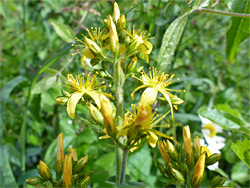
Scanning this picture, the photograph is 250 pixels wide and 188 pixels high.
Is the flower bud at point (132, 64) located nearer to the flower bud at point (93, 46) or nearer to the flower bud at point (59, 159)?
the flower bud at point (93, 46)

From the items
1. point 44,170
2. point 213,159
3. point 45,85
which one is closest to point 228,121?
point 213,159

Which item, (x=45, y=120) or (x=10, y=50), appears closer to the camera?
(x=45, y=120)

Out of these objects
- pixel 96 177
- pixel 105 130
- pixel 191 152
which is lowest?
pixel 96 177

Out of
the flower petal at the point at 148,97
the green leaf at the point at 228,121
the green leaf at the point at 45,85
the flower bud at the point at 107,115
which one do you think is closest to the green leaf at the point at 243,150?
the green leaf at the point at 228,121

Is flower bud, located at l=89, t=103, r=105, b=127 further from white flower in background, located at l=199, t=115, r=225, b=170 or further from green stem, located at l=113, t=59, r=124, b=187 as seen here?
white flower in background, located at l=199, t=115, r=225, b=170

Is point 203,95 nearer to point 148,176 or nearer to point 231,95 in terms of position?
point 231,95

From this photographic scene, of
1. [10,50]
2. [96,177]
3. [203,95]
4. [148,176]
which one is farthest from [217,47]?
[10,50]

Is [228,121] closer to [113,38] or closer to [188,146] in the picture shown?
[188,146]

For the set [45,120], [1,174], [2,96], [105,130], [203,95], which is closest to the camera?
[105,130]
